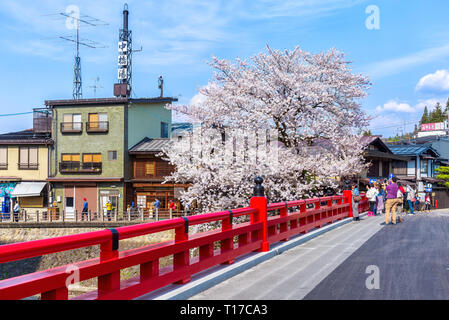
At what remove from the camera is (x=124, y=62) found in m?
48.1

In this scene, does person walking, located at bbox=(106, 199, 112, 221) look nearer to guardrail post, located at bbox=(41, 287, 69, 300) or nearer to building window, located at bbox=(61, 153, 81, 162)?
building window, located at bbox=(61, 153, 81, 162)

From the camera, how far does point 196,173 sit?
21375 millimetres

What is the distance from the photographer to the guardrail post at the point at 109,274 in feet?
18.1

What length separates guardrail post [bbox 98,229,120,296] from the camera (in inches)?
218

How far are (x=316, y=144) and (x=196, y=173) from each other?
20.5ft

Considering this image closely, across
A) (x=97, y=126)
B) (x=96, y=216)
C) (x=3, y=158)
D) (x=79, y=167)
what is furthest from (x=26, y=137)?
(x=96, y=216)

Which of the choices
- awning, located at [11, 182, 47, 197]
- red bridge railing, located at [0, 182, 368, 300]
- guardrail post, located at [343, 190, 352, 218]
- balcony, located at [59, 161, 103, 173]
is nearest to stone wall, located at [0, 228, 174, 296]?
awning, located at [11, 182, 47, 197]

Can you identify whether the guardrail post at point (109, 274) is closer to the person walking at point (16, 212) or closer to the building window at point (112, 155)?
the person walking at point (16, 212)

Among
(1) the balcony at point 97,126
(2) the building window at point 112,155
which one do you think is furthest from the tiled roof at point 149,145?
(1) the balcony at point 97,126

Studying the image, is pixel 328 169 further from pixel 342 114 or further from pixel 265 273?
pixel 265 273

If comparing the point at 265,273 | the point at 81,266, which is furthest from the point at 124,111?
the point at 81,266

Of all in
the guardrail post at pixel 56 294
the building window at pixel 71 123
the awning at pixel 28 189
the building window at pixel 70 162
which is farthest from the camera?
the building window at pixel 71 123

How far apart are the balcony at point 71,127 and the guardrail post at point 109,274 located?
1505 inches
